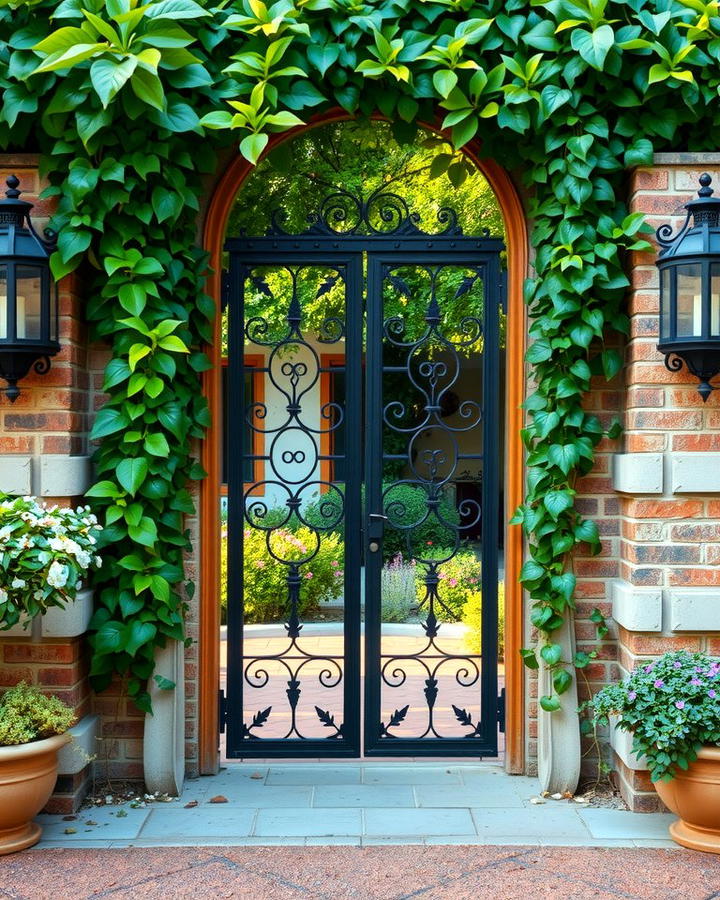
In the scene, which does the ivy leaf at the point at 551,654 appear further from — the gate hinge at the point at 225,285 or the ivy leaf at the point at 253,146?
the ivy leaf at the point at 253,146

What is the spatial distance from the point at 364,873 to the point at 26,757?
48.2 inches

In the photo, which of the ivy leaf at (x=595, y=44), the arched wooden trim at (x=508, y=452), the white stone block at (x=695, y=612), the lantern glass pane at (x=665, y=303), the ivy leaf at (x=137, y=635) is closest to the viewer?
the ivy leaf at (x=595, y=44)

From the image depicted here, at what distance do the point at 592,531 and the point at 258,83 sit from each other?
221 cm

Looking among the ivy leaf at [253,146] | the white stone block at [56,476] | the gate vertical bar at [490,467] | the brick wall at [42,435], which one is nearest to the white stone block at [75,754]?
the brick wall at [42,435]

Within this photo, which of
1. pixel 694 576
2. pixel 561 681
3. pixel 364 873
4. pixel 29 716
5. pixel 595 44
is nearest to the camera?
pixel 364 873

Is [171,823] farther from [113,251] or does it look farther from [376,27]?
[376,27]

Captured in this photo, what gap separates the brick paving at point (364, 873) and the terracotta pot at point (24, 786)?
0.08 metres

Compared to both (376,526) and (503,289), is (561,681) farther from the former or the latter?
(503,289)

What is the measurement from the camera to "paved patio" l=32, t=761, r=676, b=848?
361 centimetres

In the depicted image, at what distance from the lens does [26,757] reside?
133 inches

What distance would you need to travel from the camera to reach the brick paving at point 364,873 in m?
3.16

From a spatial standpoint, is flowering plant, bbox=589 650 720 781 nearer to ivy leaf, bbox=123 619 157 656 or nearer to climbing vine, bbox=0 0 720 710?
climbing vine, bbox=0 0 720 710

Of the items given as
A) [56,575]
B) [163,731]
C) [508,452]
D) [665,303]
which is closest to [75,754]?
[163,731]

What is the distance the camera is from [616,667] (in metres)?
4.10
